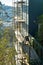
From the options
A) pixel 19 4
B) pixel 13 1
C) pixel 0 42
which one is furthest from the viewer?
pixel 19 4

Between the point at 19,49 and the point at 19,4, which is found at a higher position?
the point at 19,4

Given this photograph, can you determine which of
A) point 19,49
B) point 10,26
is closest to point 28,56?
point 19,49

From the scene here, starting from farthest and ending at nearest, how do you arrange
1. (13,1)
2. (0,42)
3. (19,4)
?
(19,4) → (13,1) → (0,42)

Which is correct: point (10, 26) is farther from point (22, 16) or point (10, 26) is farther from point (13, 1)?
point (22, 16)

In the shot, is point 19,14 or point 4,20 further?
point 19,14

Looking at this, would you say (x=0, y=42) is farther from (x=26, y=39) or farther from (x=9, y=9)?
(x=26, y=39)

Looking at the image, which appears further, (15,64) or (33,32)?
(33,32)

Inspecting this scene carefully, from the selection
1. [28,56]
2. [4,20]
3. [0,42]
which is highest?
[4,20]

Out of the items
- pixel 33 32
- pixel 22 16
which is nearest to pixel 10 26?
pixel 22 16

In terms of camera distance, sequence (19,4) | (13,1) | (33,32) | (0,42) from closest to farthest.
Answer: (0,42) < (13,1) < (19,4) < (33,32)
